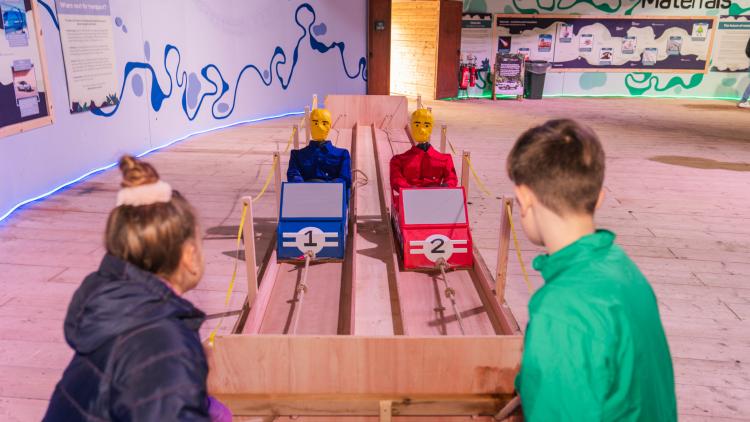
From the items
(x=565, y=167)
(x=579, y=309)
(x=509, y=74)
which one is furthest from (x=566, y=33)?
(x=579, y=309)

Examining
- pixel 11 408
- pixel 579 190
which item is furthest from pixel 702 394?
pixel 11 408

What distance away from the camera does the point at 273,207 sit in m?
5.68

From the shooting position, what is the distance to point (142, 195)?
4.23 feet

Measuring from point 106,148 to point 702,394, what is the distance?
6.63m

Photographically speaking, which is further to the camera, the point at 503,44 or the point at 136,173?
the point at 503,44

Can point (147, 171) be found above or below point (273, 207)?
above

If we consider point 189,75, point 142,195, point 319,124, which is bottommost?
point 319,124

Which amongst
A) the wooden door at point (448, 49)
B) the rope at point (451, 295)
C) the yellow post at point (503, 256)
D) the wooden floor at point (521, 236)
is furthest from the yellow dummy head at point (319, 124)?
the wooden door at point (448, 49)

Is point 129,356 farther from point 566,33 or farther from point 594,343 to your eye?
point 566,33

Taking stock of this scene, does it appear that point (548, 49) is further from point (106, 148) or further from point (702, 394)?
point (702, 394)

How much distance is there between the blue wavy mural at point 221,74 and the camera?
24.7 feet

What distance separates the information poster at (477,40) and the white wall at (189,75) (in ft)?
8.91

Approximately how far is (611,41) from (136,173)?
1536 cm

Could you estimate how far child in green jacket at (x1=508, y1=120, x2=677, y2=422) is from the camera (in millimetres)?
1217
